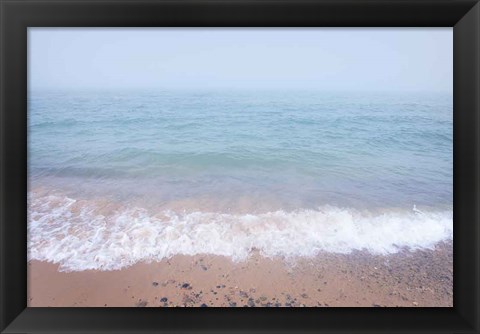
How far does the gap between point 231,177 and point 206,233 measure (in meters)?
1.69

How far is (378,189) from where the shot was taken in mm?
3322

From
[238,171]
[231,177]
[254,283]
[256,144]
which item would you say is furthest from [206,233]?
[256,144]

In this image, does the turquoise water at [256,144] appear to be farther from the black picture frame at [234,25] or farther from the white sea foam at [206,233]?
the black picture frame at [234,25]

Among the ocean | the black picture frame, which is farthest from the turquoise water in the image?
the black picture frame

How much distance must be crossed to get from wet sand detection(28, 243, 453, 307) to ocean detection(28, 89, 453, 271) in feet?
0.30

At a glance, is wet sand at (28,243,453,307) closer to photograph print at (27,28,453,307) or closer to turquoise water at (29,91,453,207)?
photograph print at (27,28,453,307)

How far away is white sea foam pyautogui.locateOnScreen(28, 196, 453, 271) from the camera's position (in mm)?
1813

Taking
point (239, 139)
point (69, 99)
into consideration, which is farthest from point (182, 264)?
point (69, 99)

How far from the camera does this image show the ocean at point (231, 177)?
196cm

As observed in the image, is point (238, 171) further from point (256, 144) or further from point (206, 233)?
point (206, 233)

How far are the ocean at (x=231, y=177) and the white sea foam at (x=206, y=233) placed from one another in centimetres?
1

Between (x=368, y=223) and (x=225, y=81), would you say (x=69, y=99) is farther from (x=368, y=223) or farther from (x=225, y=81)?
(x=368, y=223)

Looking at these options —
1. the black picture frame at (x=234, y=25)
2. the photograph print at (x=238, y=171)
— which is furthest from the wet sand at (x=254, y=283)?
the black picture frame at (x=234, y=25)

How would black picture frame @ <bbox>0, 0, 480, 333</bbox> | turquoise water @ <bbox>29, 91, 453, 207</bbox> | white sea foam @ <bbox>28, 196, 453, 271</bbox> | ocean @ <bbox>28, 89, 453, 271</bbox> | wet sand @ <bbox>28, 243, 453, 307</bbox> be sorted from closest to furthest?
1. black picture frame @ <bbox>0, 0, 480, 333</bbox>
2. wet sand @ <bbox>28, 243, 453, 307</bbox>
3. white sea foam @ <bbox>28, 196, 453, 271</bbox>
4. ocean @ <bbox>28, 89, 453, 271</bbox>
5. turquoise water @ <bbox>29, 91, 453, 207</bbox>
